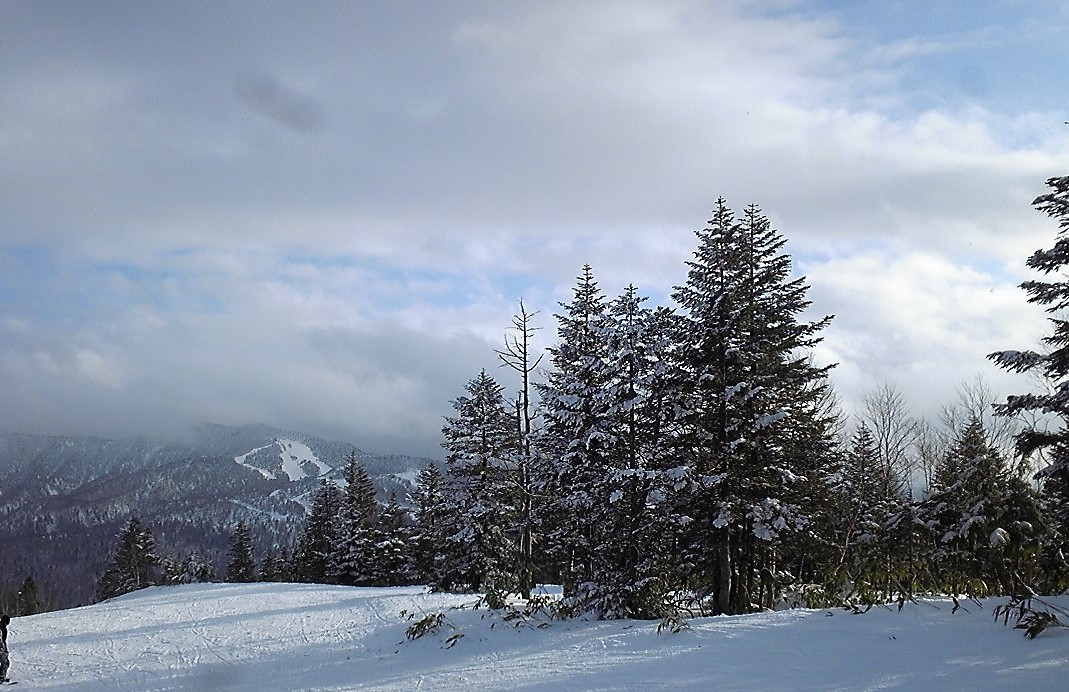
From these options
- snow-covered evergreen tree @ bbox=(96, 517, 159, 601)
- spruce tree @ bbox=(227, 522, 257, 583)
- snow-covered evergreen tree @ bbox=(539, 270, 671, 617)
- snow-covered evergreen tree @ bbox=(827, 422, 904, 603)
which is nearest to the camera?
snow-covered evergreen tree @ bbox=(827, 422, 904, 603)

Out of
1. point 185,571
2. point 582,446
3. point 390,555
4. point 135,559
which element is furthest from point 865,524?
point 185,571

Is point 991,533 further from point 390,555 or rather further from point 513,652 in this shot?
point 390,555

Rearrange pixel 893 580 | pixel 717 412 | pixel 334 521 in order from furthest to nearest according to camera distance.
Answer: pixel 334 521 < pixel 717 412 < pixel 893 580

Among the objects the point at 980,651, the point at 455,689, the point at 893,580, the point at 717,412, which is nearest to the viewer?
the point at 980,651

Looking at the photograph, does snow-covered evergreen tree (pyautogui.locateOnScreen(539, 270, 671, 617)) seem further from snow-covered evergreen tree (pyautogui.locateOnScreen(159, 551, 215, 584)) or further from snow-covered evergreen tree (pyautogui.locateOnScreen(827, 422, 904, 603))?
snow-covered evergreen tree (pyautogui.locateOnScreen(159, 551, 215, 584))

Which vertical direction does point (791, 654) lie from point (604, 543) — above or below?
below

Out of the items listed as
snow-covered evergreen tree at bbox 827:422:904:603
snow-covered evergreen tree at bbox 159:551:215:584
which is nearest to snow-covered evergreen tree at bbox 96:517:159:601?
snow-covered evergreen tree at bbox 159:551:215:584

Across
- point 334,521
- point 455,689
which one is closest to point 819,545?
point 455,689

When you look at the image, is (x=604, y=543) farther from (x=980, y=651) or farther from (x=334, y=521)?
(x=334, y=521)

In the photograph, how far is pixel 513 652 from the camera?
50.4 ft

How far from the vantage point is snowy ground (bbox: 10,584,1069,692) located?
1077cm

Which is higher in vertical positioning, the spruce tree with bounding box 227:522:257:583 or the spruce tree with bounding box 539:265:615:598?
the spruce tree with bounding box 539:265:615:598

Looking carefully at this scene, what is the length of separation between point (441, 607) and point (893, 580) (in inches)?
516

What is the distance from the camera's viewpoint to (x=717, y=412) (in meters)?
19.5
